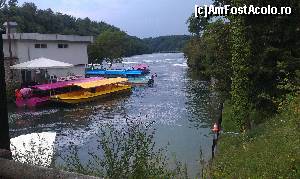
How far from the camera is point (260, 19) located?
12844 mm

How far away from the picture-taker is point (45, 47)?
3984cm

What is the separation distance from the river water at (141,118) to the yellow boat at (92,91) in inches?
29.4

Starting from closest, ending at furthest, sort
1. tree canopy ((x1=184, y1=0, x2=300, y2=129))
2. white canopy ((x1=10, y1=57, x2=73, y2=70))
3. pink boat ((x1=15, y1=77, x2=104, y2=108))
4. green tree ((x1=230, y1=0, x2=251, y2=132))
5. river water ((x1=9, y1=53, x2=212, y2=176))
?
1. tree canopy ((x1=184, y1=0, x2=300, y2=129))
2. green tree ((x1=230, y1=0, x2=251, y2=132))
3. river water ((x1=9, y1=53, x2=212, y2=176))
4. pink boat ((x1=15, y1=77, x2=104, y2=108))
5. white canopy ((x1=10, y1=57, x2=73, y2=70))

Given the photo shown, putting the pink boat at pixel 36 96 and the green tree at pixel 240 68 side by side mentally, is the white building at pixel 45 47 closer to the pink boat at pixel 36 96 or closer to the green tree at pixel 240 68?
the pink boat at pixel 36 96

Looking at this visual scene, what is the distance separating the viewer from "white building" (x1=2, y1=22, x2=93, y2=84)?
36.4 meters

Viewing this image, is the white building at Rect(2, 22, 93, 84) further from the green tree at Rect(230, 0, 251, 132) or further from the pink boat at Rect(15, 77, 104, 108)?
the green tree at Rect(230, 0, 251, 132)

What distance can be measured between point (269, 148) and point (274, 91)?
245 inches

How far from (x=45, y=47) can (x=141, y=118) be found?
2015 cm

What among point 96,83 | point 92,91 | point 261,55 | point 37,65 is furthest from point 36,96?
point 261,55

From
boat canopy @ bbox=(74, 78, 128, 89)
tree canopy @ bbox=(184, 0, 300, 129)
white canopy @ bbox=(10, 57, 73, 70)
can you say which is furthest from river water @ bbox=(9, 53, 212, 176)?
white canopy @ bbox=(10, 57, 73, 70)

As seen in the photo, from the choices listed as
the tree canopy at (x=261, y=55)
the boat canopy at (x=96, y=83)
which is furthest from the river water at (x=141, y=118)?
the tree canopy at (x=261, y=55)

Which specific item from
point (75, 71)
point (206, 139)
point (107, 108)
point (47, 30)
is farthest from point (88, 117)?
point (47, 30)

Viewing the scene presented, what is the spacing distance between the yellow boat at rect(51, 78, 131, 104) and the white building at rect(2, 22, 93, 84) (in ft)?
22.5

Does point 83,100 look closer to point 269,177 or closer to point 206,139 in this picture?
point 206,139
